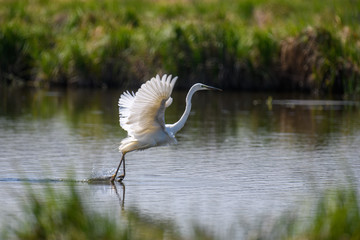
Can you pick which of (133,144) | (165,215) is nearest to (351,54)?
(133,144)

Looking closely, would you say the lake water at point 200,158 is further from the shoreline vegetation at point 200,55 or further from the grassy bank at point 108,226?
the shoreline vegetation at point 200,55

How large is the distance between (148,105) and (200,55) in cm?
1425

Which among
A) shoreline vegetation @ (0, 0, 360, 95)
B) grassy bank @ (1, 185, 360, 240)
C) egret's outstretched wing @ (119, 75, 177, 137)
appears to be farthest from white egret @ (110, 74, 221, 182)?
shoreline vegetation @ (0, 0, 360, 95)

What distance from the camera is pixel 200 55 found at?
959 inches

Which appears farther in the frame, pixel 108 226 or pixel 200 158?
pixel 200 158

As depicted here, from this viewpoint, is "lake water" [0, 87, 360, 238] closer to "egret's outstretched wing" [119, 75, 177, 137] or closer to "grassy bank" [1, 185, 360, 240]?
"grassy bank" [1, 185, 360, 240]

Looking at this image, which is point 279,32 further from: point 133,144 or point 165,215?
point 165,215

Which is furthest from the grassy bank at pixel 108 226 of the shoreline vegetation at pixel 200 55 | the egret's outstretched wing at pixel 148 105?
the shoreline vegetation at pixel 200 55

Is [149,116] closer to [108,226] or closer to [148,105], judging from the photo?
[148,105]

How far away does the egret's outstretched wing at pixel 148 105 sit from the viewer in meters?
9.80

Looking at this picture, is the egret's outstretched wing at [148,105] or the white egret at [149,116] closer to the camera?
the egret's outstretched wing at [148,105]

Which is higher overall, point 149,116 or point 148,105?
point 148,105

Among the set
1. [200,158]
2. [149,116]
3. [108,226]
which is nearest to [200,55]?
[200,158]

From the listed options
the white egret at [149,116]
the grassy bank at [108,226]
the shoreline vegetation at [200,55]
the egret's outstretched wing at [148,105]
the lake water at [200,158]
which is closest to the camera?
the grassy bank at [108,226]
